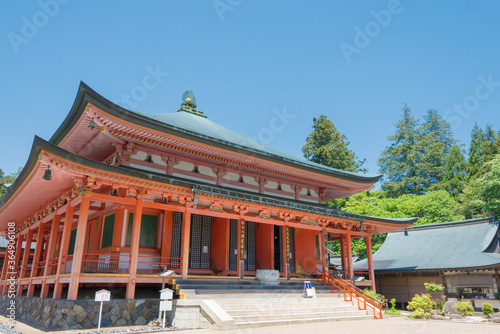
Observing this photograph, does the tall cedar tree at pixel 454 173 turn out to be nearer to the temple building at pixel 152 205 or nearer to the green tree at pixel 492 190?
the green tree at pixel 492 190

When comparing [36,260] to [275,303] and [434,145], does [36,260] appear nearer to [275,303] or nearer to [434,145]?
[275,303]

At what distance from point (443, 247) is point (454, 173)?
82.3 ft

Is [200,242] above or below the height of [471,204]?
below

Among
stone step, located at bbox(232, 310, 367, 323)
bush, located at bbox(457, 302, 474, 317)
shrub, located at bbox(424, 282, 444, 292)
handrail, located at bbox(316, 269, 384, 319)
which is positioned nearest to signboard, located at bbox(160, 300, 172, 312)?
stone step, located at bbox(232, 310, 367, 323)

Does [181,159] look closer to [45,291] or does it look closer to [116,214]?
[116,214]

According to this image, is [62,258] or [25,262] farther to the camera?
[25,262]

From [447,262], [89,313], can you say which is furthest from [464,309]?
[89,313]

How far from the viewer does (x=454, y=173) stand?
44.4 m

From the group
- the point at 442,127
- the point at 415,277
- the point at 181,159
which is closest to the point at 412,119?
the point at 442,127

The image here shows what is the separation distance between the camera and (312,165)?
63.8 feet

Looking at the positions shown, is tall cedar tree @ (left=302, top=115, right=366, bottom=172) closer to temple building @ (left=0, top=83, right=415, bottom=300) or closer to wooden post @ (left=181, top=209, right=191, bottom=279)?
temple building @ (left=0, top=83, right=415, bottom=300)

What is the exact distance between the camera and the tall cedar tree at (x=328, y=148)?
4675 centimetres

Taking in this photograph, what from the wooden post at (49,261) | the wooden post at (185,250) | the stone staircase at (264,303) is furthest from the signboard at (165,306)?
the wooden post at (49,261)

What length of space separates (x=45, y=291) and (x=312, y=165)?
1356 cm
